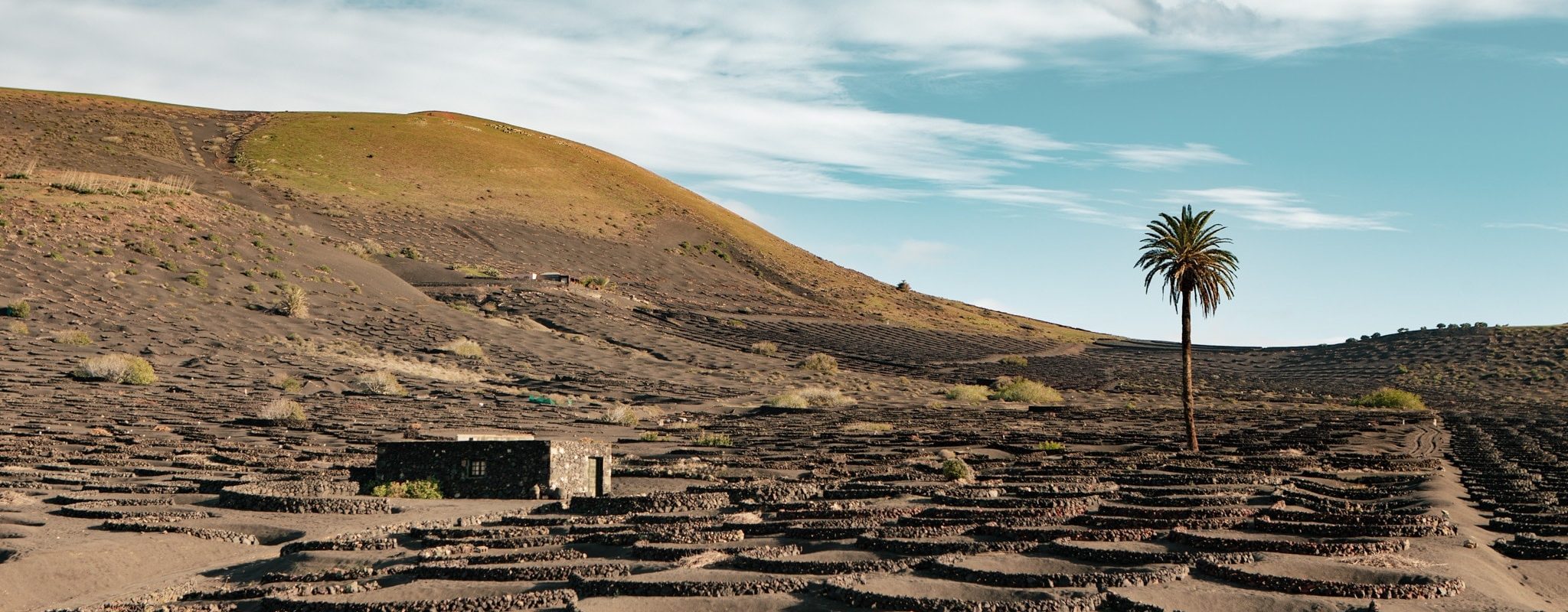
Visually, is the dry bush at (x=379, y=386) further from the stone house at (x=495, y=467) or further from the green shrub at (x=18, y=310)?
the stone house at (x=495, y=467)

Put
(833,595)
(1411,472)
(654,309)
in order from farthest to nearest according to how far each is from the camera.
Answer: (654,309) → (1411,472) → (833,595)

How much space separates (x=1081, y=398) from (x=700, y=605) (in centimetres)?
5732

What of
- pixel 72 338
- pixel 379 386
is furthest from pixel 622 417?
pixel 72 338

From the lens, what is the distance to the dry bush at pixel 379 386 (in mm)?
54938

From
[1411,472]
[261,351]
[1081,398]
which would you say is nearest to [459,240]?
[261,351]

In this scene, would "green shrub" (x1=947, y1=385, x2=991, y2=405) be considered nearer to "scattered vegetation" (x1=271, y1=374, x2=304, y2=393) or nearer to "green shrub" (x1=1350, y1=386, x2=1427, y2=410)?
"green shrub" (x1=1350, y1=386, x2=1427, y2=410)

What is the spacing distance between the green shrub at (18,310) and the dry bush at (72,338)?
94.9 inches

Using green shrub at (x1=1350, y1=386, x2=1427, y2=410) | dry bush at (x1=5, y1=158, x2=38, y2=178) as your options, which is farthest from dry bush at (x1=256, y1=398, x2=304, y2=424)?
dry bush at (x1=5, y1=158, x2=38, y2=178)

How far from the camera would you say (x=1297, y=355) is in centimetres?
9869

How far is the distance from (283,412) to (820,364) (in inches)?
1538

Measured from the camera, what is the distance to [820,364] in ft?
254

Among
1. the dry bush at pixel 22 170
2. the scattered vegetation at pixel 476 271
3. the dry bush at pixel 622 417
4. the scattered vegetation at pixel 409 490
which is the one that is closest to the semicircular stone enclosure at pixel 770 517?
the scattered vegetation at pixel 409 490

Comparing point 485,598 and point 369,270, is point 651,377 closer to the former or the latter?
point 369,270

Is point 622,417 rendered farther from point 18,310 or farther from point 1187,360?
point 18,310
